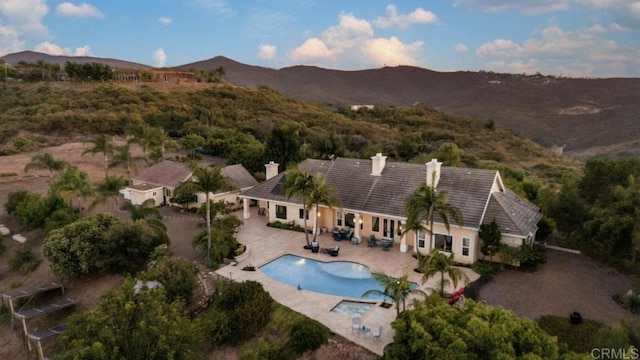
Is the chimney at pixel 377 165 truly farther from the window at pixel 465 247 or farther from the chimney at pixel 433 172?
the window at pixel 465 247

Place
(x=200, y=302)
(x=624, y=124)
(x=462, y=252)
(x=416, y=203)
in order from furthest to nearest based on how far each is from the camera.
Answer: (x=624, y=124) < (x=462, y=252) < (x=416, y=203) < (x=200, y=302)

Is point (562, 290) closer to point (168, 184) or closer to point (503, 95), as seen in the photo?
point (168, 184)

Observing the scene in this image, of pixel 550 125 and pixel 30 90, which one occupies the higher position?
pixel 30 90

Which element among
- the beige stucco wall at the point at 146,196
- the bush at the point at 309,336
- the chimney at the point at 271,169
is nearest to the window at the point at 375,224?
the chimney at the point at 271,169

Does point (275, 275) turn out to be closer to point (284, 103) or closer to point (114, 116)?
point (114, 116)

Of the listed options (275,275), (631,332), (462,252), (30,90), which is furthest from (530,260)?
(30,90)
